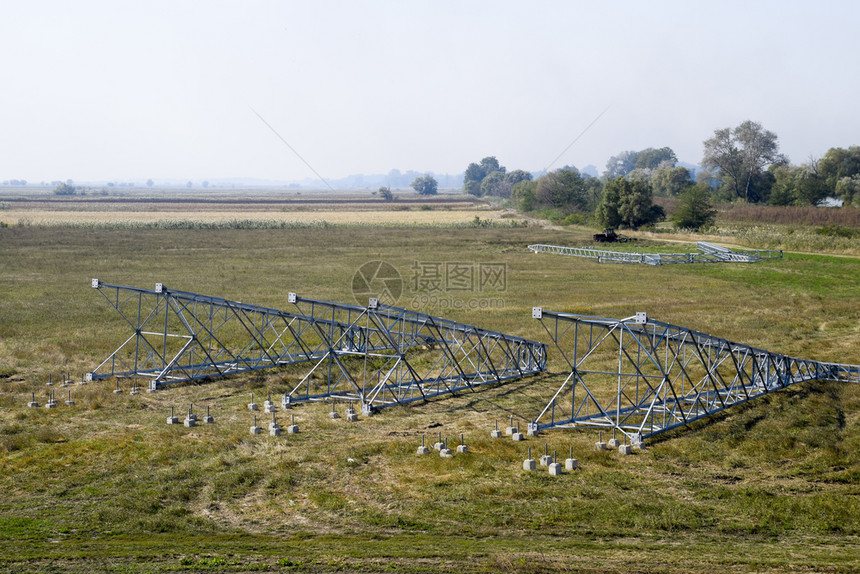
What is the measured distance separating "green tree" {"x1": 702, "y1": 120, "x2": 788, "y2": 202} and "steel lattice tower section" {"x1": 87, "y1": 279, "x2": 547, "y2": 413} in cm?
14844

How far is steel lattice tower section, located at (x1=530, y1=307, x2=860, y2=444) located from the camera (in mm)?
28953

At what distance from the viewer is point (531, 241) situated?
121188 mm

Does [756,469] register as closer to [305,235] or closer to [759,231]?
[759,231]

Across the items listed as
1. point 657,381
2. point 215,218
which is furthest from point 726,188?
point 657,381

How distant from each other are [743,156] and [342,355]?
526 ft

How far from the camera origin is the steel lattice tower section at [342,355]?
3494 cm

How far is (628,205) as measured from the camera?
12788 cm

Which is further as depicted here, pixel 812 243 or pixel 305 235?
pixel 305 235

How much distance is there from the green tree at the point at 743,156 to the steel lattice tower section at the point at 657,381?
144543mm

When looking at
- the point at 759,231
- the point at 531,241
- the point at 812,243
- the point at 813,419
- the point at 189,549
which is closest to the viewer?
the point at 189,549

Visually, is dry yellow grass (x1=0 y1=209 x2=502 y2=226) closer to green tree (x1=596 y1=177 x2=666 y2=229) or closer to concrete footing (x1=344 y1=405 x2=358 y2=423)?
green tree (x1=596 y1=177 x2=666 y2=229)

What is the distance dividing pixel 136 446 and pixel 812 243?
9461 cm

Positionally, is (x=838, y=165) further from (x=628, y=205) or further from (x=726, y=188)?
(x=628, y=205)

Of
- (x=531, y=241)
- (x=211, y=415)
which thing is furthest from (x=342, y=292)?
(x=531, y=241)
